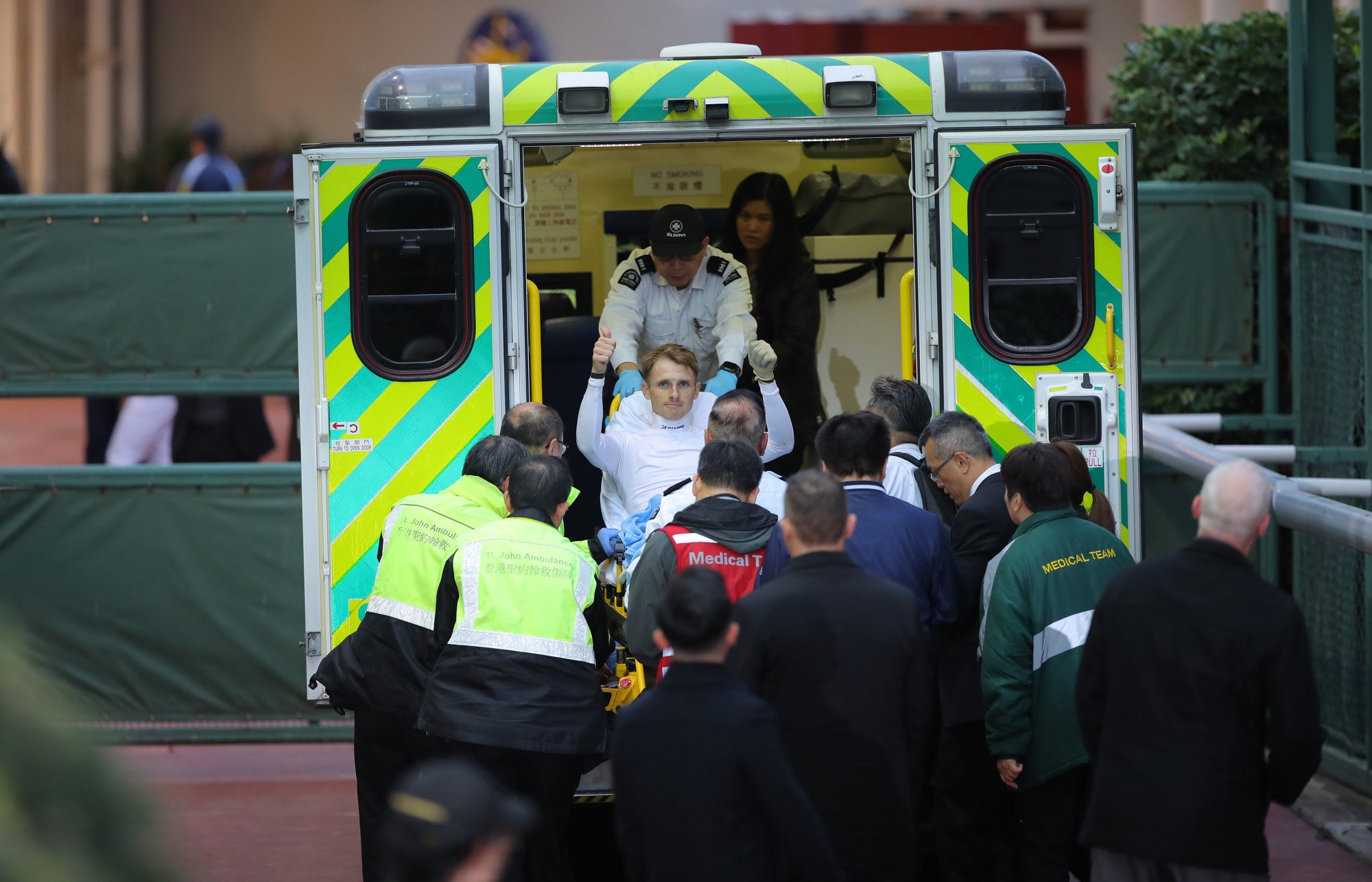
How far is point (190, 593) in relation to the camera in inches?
305

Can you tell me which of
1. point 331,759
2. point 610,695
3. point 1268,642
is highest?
point 1268,642

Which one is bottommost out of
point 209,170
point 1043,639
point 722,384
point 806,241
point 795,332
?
point 1043,639

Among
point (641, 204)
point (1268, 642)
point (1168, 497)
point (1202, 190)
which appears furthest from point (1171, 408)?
point (1268, 642)

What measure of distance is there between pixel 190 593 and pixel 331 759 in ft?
3.48

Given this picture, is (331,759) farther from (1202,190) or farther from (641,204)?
(1202,190)

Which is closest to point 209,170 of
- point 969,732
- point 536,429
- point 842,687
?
point 536,429

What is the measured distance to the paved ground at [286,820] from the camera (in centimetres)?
612

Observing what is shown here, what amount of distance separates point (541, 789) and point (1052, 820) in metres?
1.52

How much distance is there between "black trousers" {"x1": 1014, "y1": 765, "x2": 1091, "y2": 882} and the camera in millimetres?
4777

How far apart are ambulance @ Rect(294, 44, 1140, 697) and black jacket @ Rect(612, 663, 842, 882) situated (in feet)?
7.75

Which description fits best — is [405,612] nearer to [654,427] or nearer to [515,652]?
[515,652]

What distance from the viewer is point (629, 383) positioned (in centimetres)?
636

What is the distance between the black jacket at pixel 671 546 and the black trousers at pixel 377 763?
36.0 inches

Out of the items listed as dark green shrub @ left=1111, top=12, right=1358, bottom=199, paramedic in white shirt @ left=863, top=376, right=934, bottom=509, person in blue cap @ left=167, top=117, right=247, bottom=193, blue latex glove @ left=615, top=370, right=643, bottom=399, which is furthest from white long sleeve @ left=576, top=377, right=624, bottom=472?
person in blue cap @ left=167, top=117, right=247, bottom=193
